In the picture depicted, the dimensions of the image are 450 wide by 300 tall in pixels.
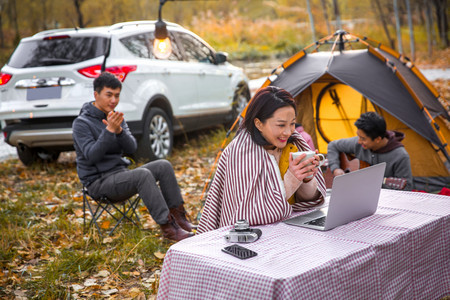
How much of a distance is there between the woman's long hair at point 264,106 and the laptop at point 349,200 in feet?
1.73

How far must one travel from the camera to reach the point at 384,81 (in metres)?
5.44

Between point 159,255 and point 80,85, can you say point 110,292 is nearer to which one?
point 159,255

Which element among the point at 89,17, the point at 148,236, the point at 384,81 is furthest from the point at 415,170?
the point at 89,17

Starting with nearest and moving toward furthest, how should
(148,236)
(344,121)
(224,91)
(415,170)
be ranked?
(148,236)
(415,170)
(344,121)
(224,91)

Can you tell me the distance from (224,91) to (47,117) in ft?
9.97

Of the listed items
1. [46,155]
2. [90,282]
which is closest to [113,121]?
[90,282]

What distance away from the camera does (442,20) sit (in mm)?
24094

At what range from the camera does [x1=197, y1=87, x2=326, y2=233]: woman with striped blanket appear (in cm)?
281

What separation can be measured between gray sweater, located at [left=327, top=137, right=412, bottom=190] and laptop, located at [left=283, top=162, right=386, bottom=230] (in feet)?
6.98

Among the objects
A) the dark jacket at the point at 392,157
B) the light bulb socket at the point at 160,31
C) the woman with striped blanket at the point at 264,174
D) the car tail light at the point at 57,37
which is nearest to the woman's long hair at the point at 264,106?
the woman with striped blanket at the point at 264,174

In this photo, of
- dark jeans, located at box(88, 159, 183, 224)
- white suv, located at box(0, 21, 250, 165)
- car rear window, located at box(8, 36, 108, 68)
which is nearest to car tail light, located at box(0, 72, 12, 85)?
white suv, located at box(0, 21, 250, 165)

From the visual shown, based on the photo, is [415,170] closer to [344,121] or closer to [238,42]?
[344,121]

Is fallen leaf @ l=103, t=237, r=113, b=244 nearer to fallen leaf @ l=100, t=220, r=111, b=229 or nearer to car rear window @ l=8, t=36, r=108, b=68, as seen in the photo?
fallen leaf @ l=100, t=220, r=111, b=229

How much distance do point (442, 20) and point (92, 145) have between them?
22.9m
